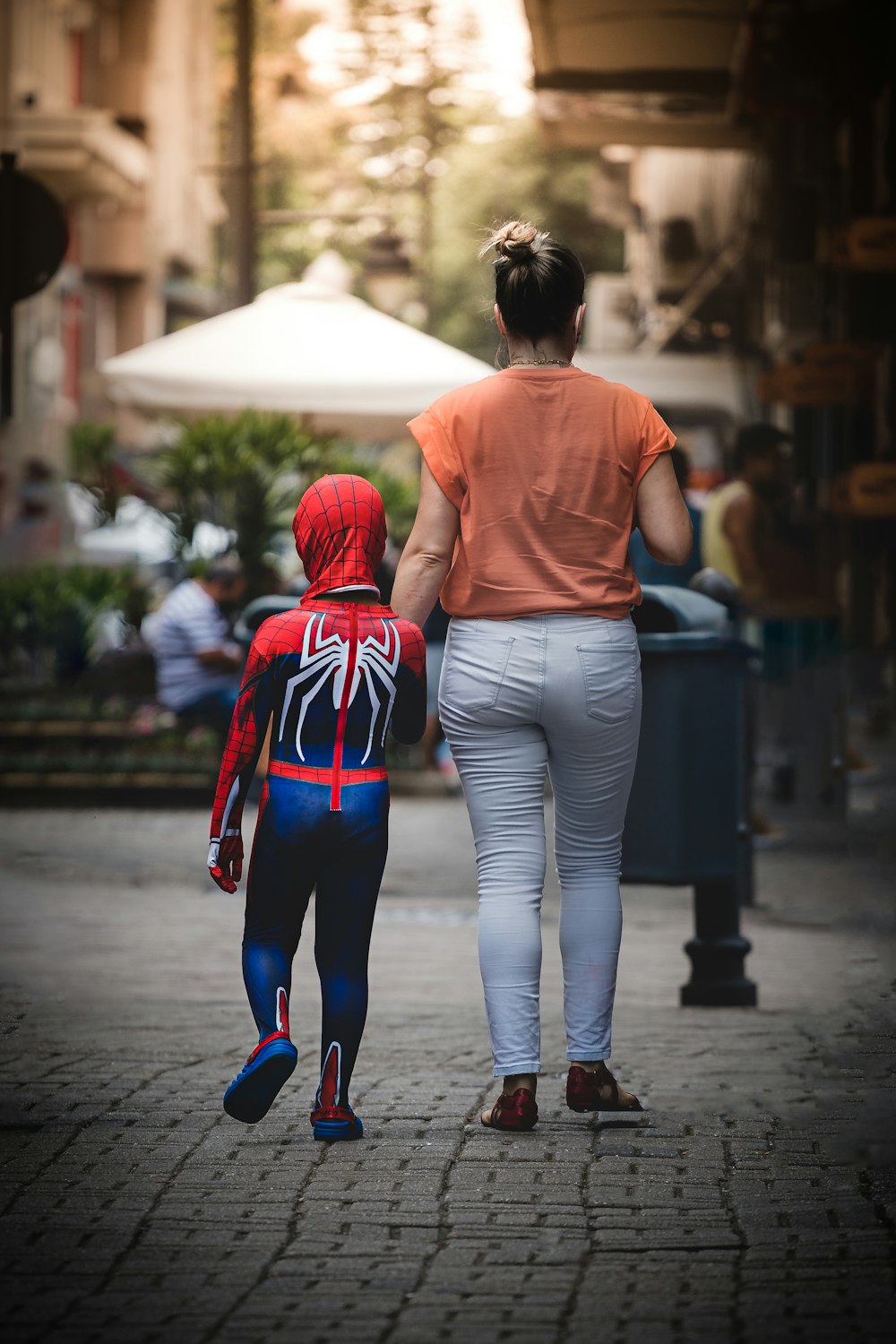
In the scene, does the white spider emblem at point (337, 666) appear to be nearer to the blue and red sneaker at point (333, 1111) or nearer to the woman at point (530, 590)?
the woman at point (530, 590)

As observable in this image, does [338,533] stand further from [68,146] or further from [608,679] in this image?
[68,146]

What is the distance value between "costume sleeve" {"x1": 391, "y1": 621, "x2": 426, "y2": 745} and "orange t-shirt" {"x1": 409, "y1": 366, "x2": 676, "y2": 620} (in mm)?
129

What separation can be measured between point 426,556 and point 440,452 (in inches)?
9.1

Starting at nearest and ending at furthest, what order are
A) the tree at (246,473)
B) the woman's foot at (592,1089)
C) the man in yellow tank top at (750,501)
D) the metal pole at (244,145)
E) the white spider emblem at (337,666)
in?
1. the white spider emblem at (337,666)
2. the woman's foot at (592,1089)
3. the man in yellow tank top at (750,501)
4. the tree at (246,473)
5. the metal pole at (244,145)

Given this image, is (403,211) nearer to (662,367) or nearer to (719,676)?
(662,367)

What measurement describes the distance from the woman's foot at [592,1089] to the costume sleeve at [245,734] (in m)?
0.97

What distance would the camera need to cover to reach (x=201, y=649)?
12.4m

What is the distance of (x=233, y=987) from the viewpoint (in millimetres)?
7281

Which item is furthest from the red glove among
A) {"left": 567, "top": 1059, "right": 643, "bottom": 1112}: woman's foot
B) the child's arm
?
{"left": 567, "top": 1059, "right": 643, "bottom": 1112}: woman's foot

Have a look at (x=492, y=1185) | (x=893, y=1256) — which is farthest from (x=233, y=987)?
(x=893, y=1256)

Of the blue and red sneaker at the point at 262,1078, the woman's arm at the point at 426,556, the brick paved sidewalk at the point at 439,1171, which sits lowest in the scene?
the brick paved sidewalk at the point at 439,1171

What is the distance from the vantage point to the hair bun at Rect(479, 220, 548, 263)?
4984 mm

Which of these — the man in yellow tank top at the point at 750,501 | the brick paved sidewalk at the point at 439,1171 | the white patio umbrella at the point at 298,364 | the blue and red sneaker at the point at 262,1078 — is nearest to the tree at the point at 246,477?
the white patio umbrella at the point at 298,364

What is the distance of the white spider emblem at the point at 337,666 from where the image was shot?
480cm
